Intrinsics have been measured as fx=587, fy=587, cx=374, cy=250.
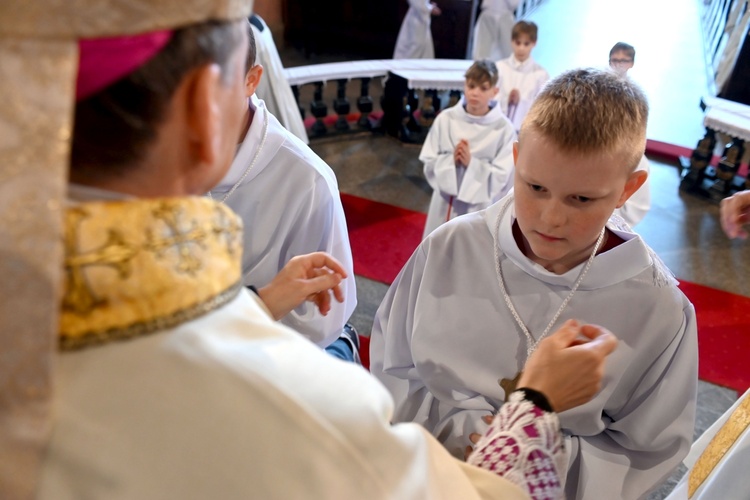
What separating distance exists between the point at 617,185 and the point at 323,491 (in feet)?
3.70

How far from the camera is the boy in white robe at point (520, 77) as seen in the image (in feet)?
16.9

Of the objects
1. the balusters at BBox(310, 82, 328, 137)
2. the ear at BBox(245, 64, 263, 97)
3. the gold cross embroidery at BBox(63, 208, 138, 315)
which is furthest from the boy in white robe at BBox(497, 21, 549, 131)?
the gold cross embroidery at BBox(63, 208, 138, 315)

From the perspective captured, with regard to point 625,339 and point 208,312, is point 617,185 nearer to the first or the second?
point 625,339

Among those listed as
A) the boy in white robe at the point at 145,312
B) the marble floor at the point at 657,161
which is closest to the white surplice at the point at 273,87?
the marble floor at the point at 657,161

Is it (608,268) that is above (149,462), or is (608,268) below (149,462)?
below

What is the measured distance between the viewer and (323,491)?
645 millimetres

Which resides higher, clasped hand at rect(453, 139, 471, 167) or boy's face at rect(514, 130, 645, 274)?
boy's face at rect(514, 130, 645, 274)

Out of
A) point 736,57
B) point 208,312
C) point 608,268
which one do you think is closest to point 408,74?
point 736,57

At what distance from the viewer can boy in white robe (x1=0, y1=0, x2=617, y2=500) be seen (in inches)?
21.2

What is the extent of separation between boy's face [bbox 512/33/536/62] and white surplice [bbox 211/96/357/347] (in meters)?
3.67

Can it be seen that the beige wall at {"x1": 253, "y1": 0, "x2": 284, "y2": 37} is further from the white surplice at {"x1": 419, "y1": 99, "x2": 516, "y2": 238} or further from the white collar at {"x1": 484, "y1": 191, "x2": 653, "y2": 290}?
the white collar at {"x1": 484, "y1": 191, "x2": 653, "y2": 290}

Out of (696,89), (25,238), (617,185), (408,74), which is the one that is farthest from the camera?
(696,89)

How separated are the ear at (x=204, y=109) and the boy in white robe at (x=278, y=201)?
126 cm

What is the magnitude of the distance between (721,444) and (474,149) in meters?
2.31
